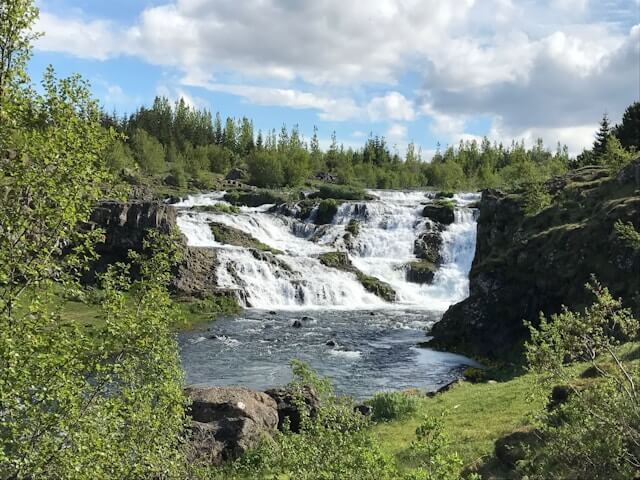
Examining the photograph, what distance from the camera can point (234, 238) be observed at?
62406 mm

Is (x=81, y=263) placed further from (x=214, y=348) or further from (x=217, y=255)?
Result: (x=217, y=255)

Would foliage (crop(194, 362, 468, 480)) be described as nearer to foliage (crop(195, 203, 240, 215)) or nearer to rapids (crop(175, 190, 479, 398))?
rapids (crop(175, 190, 479, 398))

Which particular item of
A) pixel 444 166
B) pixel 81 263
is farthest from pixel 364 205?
pixel 444 166

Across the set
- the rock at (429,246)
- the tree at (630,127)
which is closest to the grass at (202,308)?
the rock at (429,246)

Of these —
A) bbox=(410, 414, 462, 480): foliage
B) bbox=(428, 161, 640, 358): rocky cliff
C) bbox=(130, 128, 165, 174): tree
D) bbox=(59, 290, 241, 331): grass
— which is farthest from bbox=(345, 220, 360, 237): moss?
bbox=(130, 128, 165, 174): tree

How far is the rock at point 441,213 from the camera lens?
71500 mm

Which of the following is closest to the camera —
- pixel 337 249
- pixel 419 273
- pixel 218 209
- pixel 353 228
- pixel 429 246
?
pixel 419 273

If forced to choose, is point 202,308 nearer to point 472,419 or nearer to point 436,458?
point 472,419

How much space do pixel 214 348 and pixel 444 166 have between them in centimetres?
11755

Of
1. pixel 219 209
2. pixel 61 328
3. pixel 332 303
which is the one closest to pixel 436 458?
pixel 61 328

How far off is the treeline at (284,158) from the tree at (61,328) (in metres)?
73.7

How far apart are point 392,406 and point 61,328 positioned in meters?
14.7

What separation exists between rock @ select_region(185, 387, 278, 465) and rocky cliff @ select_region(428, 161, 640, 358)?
17.2 m

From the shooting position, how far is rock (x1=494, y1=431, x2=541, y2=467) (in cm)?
1266
